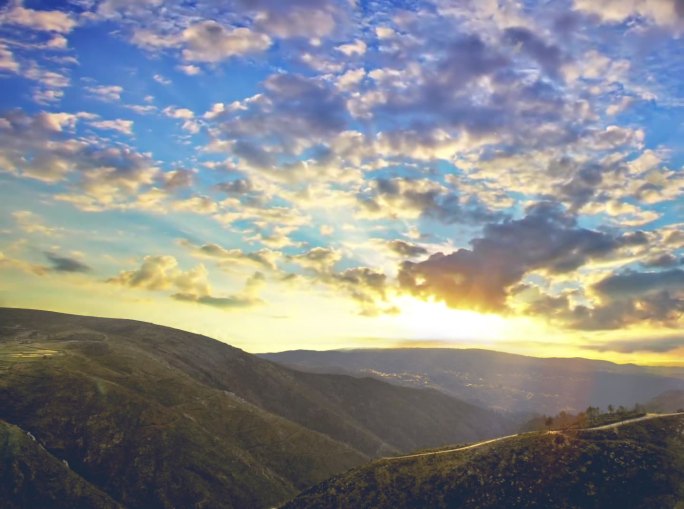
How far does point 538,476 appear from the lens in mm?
57719

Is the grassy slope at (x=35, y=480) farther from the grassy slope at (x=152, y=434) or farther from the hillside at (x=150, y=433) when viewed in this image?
the grassy slope at (x=152, y=434)

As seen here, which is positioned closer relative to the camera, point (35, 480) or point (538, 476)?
point (538, 476)

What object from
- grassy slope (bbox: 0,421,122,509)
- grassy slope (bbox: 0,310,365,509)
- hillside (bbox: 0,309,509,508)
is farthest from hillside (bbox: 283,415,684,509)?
hillside (bbox: 0,309,509,508)

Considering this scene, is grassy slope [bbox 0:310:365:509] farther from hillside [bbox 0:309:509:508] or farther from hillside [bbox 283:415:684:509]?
hillside [bbox 283:415:684:509]

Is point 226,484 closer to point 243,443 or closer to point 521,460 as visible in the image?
point 243,443

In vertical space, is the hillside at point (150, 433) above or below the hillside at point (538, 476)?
below

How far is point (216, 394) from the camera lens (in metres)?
158

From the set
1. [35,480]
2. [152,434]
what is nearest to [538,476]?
[35,480]

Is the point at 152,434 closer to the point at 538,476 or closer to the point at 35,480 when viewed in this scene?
the point at 35,480

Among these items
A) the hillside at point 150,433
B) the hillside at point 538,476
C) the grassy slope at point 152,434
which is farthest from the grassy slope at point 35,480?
the hillside at point 538,476

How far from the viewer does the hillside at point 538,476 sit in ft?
176

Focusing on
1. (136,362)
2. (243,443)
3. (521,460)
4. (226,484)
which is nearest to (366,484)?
(521,460)

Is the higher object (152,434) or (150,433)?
(150,433)

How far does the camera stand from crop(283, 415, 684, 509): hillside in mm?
53750
